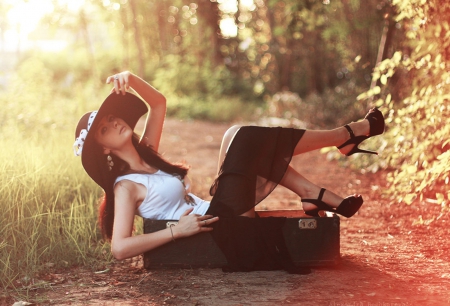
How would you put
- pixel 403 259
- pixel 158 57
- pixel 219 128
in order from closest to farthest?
pixel 403 259 → pixel 219 128 → pixel 158 57

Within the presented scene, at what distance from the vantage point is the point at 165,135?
37.0 ft

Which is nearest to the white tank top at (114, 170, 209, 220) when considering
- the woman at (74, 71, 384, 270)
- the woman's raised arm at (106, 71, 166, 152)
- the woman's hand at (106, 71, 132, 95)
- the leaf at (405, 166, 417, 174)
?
the woman at (74, 71, 384, 270)

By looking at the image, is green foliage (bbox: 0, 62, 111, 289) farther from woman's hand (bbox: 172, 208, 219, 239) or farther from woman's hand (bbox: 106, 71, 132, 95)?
woman's hand (bbox: 106, 71, 132, 95)

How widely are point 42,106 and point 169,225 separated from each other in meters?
5.88

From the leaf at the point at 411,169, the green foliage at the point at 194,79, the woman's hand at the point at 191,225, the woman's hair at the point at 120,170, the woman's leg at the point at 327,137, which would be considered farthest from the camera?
the green foliage at the point at 194,79

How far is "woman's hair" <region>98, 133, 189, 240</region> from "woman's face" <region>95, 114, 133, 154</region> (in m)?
0.08

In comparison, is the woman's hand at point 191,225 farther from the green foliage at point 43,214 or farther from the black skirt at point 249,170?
the green foliage at point 43,214

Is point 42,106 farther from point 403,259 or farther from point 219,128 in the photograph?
point 403,259

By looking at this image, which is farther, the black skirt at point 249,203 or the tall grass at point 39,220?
the tall grass at point 39,220

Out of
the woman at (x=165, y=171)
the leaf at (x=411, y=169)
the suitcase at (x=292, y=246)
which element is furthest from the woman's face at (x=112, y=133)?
the leaf at (x=411, y=169)

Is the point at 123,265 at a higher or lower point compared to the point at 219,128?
lower

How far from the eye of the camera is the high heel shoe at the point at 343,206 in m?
3.63

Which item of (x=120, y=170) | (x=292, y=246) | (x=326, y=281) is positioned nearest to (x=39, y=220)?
(x=120, y=170)

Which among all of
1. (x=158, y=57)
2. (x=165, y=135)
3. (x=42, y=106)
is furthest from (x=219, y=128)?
(x=158, y=57)
